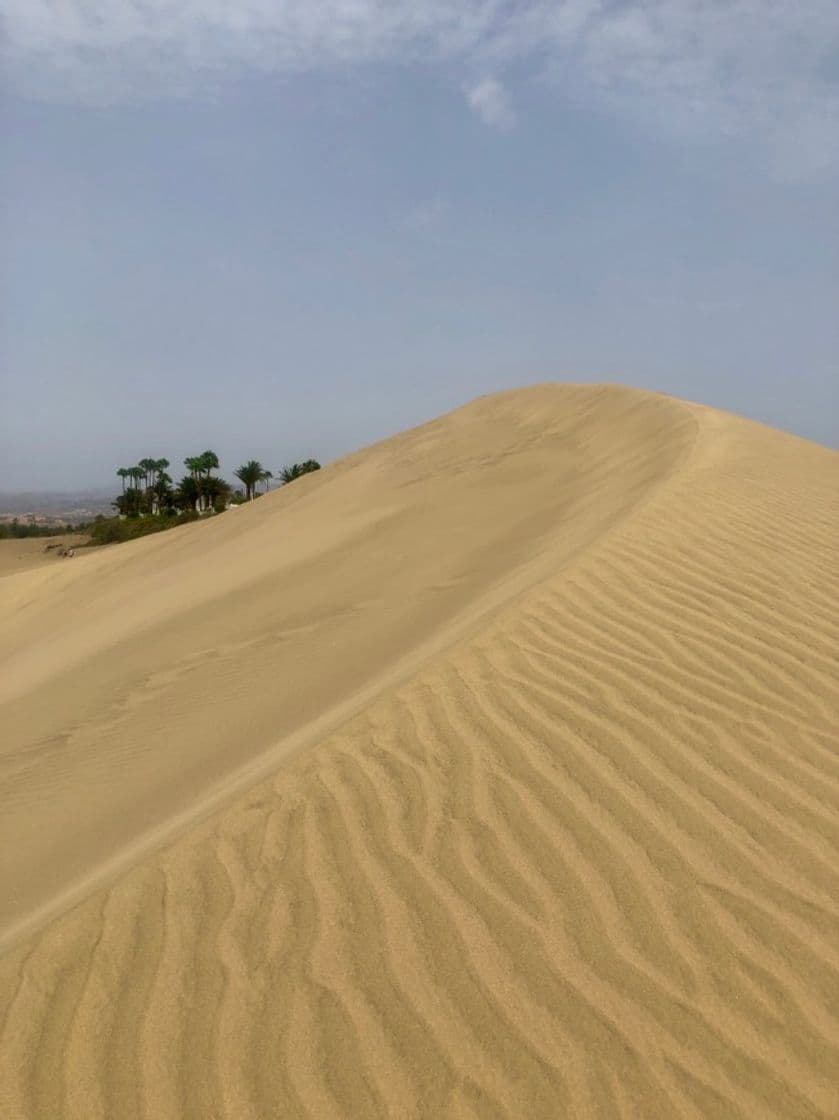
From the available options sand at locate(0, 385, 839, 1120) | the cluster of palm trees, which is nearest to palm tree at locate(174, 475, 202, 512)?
the cluster of palm trees

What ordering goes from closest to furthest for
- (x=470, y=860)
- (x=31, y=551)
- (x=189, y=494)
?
1. (x=470, y=860)
2. (x=31, y=551)
3. (x=189, y=494)

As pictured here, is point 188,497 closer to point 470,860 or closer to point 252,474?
point 252,474

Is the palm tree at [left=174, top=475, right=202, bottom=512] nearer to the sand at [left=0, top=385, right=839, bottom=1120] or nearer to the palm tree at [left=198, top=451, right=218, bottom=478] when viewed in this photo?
the palm tree at [left=198, top=451, right=218, bottom=478]

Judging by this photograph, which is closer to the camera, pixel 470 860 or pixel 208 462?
pixel 470 860

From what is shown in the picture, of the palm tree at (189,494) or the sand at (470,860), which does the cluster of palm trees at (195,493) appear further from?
the sand at (470,860)

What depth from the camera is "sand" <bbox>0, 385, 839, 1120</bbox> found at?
215cm

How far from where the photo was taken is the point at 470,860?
2.81 m

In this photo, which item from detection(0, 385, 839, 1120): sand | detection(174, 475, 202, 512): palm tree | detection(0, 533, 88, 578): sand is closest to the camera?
detection(0, 385, 839, 1120): sand

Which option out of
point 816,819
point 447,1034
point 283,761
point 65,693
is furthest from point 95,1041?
point 65,693

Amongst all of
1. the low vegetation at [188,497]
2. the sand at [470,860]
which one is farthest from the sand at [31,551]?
the sand at [470,860]

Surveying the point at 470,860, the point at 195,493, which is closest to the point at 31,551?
the point at 195,493

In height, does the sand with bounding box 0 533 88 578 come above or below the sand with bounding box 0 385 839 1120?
below

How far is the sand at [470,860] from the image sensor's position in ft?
7.07

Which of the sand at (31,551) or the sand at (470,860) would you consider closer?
the sand at (470,860)
